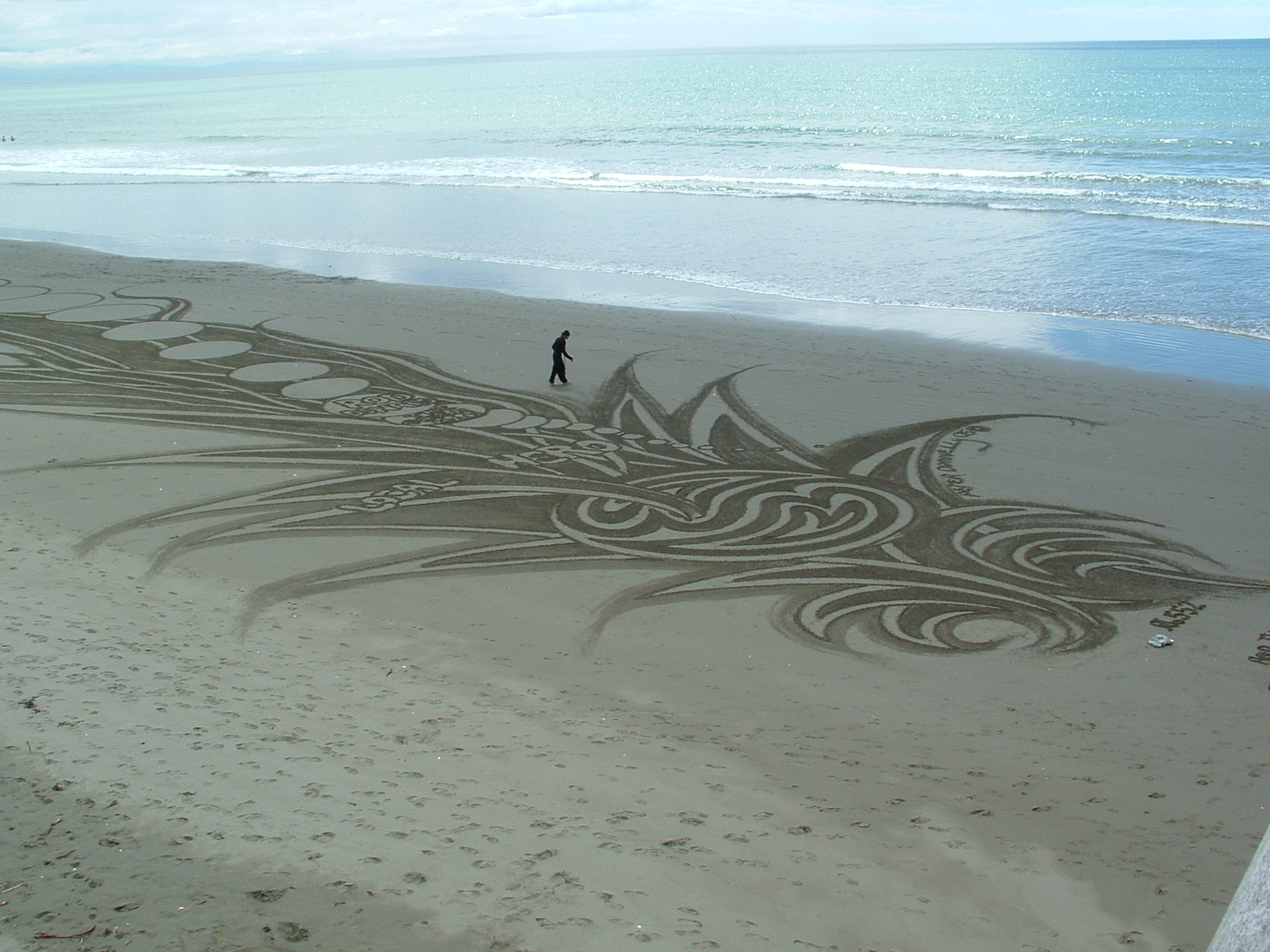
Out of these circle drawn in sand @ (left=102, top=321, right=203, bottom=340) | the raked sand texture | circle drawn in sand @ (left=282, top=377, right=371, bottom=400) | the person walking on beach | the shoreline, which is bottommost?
the raked sand texture

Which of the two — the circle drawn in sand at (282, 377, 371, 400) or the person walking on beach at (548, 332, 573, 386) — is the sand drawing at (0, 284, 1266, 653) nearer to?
the circle drawn in sand at (282, 377, 371, 400)

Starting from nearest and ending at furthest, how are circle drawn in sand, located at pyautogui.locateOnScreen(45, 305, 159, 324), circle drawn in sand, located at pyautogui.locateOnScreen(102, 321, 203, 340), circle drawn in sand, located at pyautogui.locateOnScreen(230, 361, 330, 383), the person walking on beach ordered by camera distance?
the person walking on beach, circle drawn in sand, located at pyautogui.locateOnScreen(230, 361, 330, 383), circle drawn in sand, located at pyautogui.locateOnScreen(102, 321, 203, 340), circle drawn in sand, located at pyautogui.locateOnScreen(45, 305, 159, 324)

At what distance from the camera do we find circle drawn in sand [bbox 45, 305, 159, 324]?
55.6 ft

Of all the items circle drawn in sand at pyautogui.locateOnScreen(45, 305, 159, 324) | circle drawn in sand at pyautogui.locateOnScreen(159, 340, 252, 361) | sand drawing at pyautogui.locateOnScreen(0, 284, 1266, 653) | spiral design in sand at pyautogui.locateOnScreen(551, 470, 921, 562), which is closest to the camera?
sand drawing at pyautogui.locateOnScreen(0, 284, 1266, 653)

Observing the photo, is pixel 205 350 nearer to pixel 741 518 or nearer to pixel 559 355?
pixel 559 355

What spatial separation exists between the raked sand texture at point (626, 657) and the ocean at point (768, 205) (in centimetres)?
603

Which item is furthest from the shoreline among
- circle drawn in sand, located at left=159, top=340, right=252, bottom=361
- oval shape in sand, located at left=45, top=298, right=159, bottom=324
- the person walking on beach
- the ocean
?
circle drawn in sand, located at left=159, top=340, right=252, bottom=361

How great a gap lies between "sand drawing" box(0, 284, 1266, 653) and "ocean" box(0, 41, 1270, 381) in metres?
6.74

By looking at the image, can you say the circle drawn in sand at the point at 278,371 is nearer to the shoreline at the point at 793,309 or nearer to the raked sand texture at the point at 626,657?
the raked sand texture at the point at 626,657

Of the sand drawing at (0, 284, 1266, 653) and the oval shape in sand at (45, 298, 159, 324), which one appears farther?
the oval shape in sand at (45, 298, 159, 324)

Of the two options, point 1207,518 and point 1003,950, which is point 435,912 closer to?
point 1003,950

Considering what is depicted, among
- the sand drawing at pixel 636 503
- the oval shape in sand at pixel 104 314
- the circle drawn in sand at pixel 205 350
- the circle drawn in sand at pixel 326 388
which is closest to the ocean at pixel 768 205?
the oval shape in sand at pixel 104 314

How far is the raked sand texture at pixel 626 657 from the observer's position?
4.73m

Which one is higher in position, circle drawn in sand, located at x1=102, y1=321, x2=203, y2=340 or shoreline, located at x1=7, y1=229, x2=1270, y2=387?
shoreline, located at x1=7, y1=229, x2=1270, y2=387
